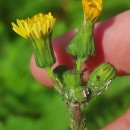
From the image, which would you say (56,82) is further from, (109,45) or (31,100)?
(31,100)

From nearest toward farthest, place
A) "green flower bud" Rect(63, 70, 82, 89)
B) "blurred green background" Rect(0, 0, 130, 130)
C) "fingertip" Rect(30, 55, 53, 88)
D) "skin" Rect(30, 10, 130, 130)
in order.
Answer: "green flower bud" Rect(63, 70, 82, 89), "skin" Rect(30, 10, 130, 130), "fingertip" Rect(30, 55, 53, 88), "blurred green background" Rect(0, 0, 130, 130)

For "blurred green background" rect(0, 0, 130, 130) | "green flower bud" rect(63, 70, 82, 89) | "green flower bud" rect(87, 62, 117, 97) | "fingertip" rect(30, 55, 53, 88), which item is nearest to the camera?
"green flower bud" rect(63, 70, 82, 89)

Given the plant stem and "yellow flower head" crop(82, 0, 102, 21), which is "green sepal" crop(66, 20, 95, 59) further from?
the plant stem

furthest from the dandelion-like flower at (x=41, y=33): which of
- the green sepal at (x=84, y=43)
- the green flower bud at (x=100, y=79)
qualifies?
the green flower bud at (x=100, y=79)

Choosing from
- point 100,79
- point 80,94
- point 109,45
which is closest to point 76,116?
point 80,94

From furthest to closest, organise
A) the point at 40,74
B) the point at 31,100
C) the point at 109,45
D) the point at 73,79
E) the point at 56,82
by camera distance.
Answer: the point at 31,100, the point at 40,74, the point at 109,45, the point at 56,82, the point at 73,79

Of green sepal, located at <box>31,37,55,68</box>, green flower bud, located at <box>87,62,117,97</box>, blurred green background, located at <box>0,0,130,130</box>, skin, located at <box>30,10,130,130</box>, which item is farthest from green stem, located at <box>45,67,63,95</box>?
blurred green background, located at <box>0,0,130,130</box>
